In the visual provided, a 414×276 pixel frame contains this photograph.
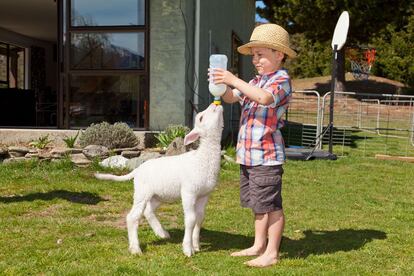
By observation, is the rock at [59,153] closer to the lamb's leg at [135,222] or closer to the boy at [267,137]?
the lamb's leg at [135,222]

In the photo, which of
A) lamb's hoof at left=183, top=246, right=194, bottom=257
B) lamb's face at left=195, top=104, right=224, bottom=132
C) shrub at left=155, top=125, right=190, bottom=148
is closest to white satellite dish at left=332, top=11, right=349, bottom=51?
shrub at left=155, top=125, right=190, bottom=148

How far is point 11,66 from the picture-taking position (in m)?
17.4

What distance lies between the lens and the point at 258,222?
3891mm

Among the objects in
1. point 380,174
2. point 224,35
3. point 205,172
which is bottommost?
point 380,174

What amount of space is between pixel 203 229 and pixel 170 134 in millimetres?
4363

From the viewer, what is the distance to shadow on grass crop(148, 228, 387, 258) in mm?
4164

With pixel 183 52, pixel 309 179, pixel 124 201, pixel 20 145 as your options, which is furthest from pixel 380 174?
pixel 20 145

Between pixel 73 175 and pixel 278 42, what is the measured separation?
4.67 m

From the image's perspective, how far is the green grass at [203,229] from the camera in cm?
367

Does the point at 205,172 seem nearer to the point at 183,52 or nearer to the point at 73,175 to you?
the point at 73,175

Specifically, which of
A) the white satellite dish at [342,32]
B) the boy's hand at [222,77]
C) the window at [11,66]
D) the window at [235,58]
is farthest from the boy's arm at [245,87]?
the window at [11,66]

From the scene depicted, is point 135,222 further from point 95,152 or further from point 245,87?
point 95,152

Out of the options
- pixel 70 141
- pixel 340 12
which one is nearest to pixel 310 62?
pixel 340 12

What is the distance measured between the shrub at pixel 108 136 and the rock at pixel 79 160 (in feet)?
1.32
